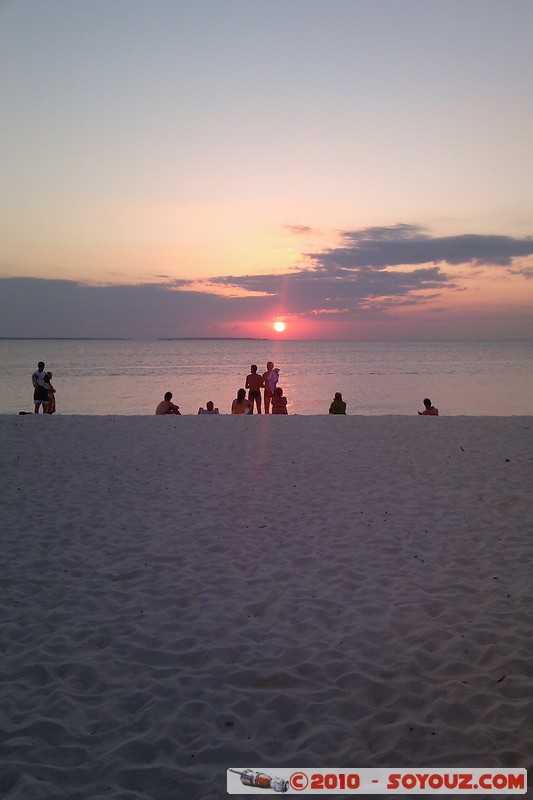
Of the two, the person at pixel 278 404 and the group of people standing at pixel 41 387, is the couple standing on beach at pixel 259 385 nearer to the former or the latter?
the person at pixel 278 404

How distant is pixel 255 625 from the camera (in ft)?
15.3

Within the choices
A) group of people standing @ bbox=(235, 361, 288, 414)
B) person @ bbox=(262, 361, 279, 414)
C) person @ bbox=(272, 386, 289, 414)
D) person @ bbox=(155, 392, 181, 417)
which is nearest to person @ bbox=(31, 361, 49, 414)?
person @ bbox=(155, 392, 181, 417)

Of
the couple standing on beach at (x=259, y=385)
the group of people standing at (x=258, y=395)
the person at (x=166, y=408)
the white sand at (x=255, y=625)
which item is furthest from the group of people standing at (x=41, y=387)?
the white sand at (x=255, y=625)

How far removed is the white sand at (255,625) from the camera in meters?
3.31

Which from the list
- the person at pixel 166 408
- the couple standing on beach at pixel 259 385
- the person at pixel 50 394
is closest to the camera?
the person at pixel 166 408

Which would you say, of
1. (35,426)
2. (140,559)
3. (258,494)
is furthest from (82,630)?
(35,426)

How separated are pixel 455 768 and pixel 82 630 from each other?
115 inches

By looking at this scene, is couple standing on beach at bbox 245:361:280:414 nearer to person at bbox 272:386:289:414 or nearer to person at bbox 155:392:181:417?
person at bbox 272:386:289:414

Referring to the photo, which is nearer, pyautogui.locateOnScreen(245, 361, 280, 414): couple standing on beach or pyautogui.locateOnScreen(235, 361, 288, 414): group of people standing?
pyautogui.locateOnScreen(235, 361, 288, 414): group of people standing

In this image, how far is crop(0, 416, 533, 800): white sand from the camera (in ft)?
10.9

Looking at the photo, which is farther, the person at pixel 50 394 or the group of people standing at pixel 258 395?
the person at pixel 50 394

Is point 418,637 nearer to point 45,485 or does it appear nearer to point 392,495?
point 392,495

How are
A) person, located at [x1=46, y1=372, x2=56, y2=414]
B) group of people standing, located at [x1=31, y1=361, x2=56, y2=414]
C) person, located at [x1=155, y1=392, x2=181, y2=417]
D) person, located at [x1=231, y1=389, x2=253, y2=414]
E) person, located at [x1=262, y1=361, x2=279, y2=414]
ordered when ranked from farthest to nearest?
1. person, located at [x1=262, y1=361, x2=279, y2=414]
2. person, located at [x1=46, y1=372, x2=56, y2=414]
3. group of people standing, located at [x1=31, y1=361, x2=56, y2=414]
4. person, located at [x1=231, y1=389, x2=253, y2=414]
5. person, located at [x1=155, y1=392, x2=181, y2=417]

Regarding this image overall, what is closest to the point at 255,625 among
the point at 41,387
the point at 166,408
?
the point at 166,408
